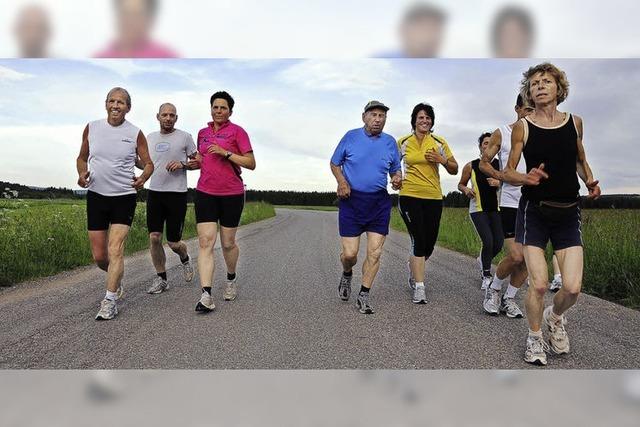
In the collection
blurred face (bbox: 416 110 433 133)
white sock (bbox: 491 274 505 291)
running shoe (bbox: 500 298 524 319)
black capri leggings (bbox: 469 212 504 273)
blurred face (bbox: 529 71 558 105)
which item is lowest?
running shoe (bbox: 500 298 524 319)

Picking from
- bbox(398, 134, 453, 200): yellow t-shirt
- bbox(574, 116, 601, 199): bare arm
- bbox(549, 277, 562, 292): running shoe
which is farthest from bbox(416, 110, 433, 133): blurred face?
bbox(549, 277, 562, 292): running shoe

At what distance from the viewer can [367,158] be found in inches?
208

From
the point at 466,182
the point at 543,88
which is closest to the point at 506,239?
the point at 466,182

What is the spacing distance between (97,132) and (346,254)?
2337mm

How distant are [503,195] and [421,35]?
3.12 metres

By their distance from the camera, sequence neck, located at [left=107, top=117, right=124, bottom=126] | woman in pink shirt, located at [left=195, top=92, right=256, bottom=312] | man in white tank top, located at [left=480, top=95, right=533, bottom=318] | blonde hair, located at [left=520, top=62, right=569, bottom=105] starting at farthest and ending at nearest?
woman in pink shirt, located at [left=195, top=92, right=256, bottom=312], neck, located at [left=107, top=117, right=124, bottom=126], man in white tank top, located at [left=480, top=95, right=533, bottom=318], blonde hair, located at [left=520, top=62, right=569, bottom=105]

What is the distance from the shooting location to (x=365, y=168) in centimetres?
532

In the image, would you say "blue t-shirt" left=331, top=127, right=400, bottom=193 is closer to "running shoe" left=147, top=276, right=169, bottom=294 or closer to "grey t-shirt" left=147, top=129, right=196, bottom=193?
"grey t-shirt" left=147, top=129, right=196, bottom=193

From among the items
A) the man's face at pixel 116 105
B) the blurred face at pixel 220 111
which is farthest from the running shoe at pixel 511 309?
the man's face at pixel 116 105

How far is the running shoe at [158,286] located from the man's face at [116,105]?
188cm

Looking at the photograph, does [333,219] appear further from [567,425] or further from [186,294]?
[567,425]

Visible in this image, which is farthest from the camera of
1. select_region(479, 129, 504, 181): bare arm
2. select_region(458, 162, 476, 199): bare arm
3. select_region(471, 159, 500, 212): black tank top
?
select_region(458, 162, 476, 199): bare arm

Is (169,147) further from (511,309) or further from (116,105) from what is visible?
(511,309)

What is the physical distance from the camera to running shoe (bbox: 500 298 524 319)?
5164 millimetres
